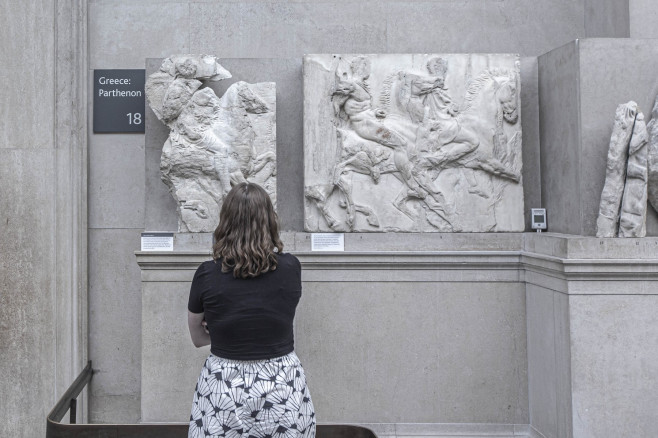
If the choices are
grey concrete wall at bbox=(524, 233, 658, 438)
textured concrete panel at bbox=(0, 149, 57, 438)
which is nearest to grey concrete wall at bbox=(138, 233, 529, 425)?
grey concrete wall at bbox=(524, 233, 658, 438)

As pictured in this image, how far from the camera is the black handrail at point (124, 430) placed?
16.2 feet

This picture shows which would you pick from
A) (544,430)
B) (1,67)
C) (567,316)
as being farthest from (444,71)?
(1,67)

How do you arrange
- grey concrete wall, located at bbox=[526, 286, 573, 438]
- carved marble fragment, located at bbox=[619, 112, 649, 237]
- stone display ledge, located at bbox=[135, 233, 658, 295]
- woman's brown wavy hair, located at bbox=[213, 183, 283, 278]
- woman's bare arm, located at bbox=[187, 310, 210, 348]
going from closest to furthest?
woman's brown wavy hair, located at bbox=[213, 183, 283, 278] < woman's bare arm, located at bbox=[187, 310, 210, 348] < grey concrete wall, located at bbox=[526, 286, 573, 438] < carved marble fragment, located at bbox=[619, 112, 649, 237] < stone display ledge, located at bbox=[135, 233, 658, 295]

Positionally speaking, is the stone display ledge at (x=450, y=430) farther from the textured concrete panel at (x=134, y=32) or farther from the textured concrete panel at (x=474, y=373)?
the textured concrete panel at (x=134, y=32)

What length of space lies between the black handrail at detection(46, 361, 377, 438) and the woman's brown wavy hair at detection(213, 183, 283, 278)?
6.43ft

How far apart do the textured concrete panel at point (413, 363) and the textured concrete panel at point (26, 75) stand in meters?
3.15

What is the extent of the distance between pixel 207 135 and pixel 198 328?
2620 mm

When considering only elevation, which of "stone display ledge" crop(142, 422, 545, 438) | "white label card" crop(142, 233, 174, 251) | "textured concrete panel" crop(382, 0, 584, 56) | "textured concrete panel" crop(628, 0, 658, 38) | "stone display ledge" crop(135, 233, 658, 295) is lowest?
"stone display ledge" crop(142, 422, 545, 438)

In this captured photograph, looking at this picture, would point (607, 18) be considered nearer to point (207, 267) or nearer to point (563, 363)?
point (563, 363)

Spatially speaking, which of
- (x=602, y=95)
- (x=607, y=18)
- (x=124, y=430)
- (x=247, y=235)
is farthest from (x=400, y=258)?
(x=607, y=18)

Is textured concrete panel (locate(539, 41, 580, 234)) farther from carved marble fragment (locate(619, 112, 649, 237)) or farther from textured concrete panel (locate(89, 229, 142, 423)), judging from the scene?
textured concrete panel (locate(89, 229, 142, 423))

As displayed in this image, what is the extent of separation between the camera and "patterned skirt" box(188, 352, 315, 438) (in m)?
3.21

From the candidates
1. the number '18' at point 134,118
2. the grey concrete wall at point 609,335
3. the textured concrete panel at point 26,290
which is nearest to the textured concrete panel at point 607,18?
the grey concrete wall at point 609,335

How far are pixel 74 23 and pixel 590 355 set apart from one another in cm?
530
